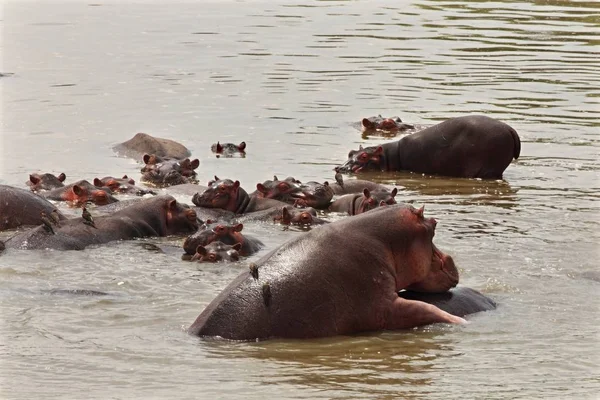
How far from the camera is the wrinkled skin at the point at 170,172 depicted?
42.3ft

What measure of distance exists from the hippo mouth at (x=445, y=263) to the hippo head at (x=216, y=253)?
2073 millimetres

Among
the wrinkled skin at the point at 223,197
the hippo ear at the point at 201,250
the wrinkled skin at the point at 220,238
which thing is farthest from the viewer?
the wrinkled skin at the point at 223,197

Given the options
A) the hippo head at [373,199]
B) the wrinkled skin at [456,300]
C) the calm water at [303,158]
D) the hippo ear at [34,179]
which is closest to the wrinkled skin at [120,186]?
the hippo ear at [34,179]

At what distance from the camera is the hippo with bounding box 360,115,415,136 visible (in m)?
15.7

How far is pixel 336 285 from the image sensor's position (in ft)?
22.9

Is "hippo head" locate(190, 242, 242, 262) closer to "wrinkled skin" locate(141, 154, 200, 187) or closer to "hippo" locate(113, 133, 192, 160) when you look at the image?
"wrinkled skin" locate(141, 154, 200, 187)

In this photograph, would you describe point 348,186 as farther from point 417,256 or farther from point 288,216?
point 417,256

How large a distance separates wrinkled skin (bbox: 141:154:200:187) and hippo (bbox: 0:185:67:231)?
7.73ft

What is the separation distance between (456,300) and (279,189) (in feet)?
13.8

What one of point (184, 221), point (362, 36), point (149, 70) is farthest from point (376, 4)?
point (184, 221)

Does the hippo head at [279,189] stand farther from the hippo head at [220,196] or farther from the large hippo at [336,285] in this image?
the large hippo at [336,285]

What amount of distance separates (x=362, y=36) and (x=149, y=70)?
5323 millimetres

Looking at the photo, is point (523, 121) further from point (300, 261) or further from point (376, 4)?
point (376, 4)

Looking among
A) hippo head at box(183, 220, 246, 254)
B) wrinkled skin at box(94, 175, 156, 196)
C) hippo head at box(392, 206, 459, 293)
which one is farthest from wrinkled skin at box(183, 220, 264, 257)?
wrinkled skin at box(94, 175, 156, 196)
